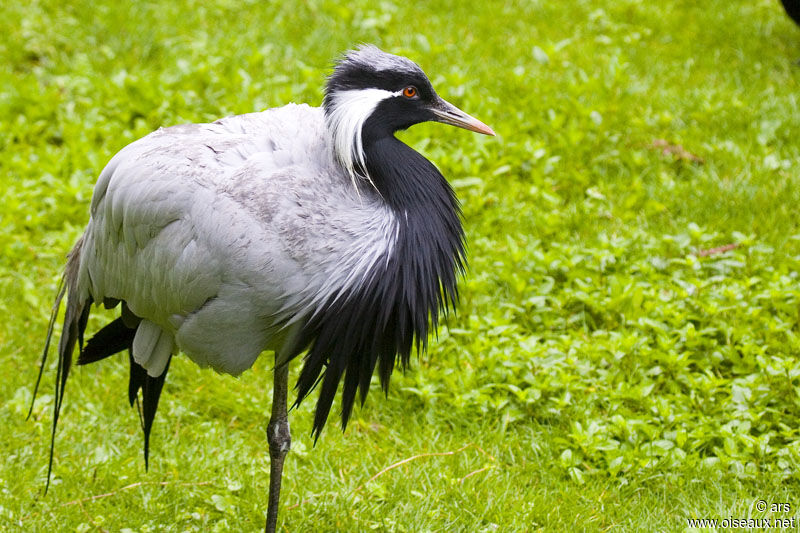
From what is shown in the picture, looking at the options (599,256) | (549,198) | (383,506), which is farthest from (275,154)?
(549,198)

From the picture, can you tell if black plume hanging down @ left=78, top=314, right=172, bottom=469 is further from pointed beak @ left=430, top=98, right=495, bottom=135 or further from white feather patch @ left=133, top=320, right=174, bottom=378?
pointed beak @ left=430, top=98, right=495, bottom=135

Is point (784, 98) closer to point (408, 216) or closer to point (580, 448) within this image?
point (580, 448)

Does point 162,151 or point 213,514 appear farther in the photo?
point 213,514

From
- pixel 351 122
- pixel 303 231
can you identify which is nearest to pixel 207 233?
pixel 303 231

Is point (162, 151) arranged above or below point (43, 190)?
above

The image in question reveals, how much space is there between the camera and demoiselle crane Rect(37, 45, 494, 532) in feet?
9.43

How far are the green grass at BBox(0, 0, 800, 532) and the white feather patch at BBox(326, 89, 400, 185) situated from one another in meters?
1.32

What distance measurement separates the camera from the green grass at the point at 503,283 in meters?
3.56

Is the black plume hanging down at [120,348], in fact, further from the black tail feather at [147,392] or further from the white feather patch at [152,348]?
the white feather patch at [152,348]

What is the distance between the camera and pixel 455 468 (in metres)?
3.72

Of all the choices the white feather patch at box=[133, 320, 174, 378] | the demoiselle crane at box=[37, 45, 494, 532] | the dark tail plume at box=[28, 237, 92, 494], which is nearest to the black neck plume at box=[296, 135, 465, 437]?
the demoiselle crane at box=[37, 45, 494, 532]

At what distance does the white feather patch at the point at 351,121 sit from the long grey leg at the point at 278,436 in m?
0.79

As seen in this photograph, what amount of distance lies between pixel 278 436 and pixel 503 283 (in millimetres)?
1587

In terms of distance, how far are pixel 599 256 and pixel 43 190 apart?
3.01 meters
